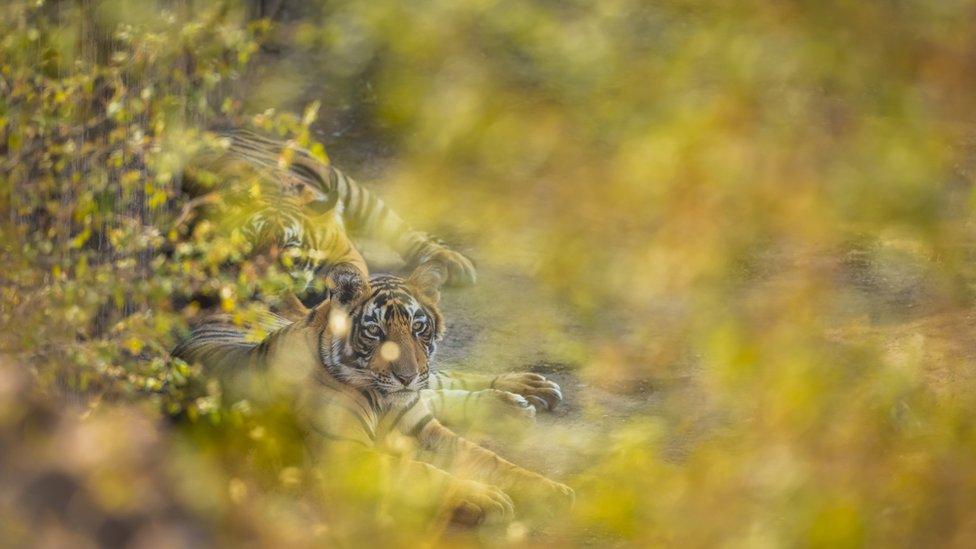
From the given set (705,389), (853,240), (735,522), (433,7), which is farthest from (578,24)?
(735,522)

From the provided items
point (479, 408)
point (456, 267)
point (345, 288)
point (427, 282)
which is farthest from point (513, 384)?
point (456, 267)

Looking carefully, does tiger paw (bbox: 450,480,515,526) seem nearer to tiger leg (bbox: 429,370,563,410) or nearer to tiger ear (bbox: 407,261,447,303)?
tiger leg (bbox: 429,370,563,410)

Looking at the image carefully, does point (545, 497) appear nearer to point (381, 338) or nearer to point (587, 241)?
point (381, 338)

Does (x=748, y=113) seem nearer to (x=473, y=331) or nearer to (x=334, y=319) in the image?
(x=473, y=331)

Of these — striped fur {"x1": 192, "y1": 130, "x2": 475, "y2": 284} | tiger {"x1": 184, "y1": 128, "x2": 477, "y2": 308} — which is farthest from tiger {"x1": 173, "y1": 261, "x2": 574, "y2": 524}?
striped fur {"x1": 192, "y1": 130, "x2": 475, "y2": 284}

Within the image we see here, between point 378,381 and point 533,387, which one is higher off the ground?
point 533,387

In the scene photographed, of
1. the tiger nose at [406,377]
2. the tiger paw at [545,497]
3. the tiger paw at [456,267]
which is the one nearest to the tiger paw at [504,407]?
the tiger nose at [406,377]
